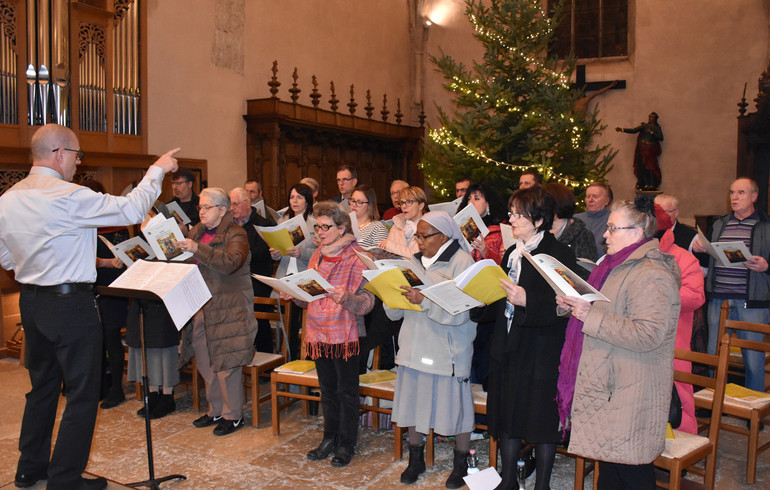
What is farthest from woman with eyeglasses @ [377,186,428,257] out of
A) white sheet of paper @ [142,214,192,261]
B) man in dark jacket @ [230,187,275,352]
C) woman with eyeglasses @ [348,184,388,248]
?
white sheet of paper @ [142,214,192,261]

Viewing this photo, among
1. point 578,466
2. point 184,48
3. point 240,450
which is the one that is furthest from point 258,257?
point 184,48

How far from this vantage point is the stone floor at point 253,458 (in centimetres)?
366

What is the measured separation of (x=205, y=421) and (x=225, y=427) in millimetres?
241

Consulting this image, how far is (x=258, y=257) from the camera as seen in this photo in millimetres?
5336

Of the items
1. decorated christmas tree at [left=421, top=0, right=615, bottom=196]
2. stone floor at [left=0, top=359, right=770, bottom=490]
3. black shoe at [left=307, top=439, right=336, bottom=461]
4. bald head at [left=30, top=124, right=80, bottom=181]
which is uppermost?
decorated christmas tree at [left=421, top=0, right=615, bottom=196]

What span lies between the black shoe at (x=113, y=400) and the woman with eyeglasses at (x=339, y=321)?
1895 millimetres

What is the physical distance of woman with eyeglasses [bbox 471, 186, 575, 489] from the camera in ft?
9.90

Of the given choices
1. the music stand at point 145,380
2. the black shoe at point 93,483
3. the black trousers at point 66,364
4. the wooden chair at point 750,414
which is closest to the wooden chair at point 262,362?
the music stand at point 145,380

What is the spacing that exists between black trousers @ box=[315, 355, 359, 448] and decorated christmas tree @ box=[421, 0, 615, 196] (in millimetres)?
3550

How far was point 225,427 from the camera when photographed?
14.4 ft

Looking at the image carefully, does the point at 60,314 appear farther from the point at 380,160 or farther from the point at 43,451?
the point at 380,160

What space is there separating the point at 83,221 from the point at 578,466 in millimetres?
2681

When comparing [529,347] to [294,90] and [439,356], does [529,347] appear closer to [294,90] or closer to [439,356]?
[439,356]

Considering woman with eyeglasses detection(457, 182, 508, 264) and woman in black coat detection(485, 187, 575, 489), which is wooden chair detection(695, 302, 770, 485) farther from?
woman with eyeglasses detection(457, 182, 508, 264)
